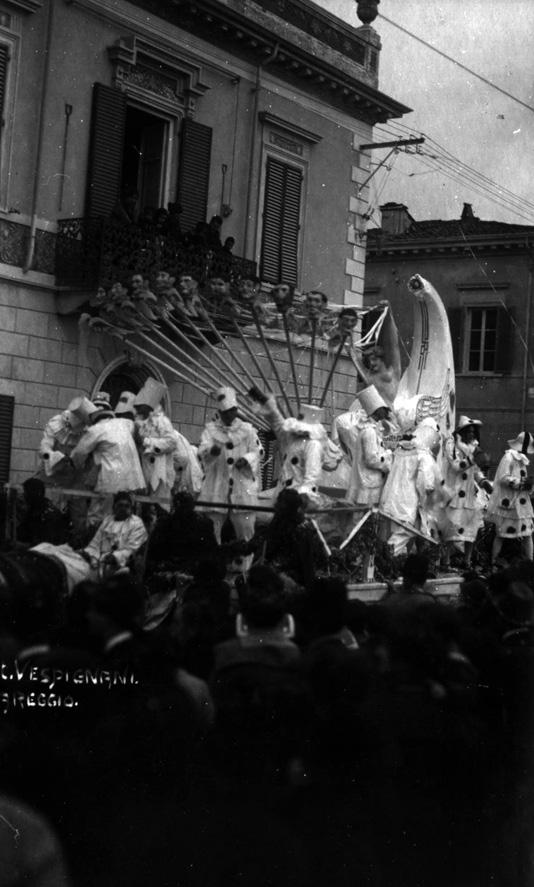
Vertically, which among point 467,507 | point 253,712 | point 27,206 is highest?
point 27,206

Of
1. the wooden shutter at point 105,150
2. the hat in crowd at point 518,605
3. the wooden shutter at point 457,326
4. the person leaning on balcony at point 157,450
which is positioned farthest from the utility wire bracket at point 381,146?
the hat in crowd at point 518,605

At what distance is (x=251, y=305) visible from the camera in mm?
12211

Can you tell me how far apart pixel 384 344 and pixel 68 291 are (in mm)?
3519

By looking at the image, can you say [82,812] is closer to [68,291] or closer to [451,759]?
[451,759]

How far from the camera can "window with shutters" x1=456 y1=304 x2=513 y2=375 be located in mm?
22094

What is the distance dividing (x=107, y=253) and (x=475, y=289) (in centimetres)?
1086

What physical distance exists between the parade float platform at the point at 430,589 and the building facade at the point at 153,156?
433 cm

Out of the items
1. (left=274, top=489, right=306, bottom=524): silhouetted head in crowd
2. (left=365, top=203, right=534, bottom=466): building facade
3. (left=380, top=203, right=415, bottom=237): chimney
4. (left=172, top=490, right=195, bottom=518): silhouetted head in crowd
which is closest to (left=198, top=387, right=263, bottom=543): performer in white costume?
(left=274, top=489, right=306, bottom=524): silhouetted head in crowd

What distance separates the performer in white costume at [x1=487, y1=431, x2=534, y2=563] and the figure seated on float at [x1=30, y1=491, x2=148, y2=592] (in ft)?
16.8

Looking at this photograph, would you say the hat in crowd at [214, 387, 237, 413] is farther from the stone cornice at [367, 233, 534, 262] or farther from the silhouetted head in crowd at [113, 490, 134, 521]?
the stone cornice at [367, 233, 534, 262]

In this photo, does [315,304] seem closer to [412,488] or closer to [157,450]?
[412,488]

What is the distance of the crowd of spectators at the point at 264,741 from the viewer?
4160 millimetres

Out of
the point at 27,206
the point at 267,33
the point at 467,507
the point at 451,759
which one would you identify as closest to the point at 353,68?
the point at 267,33

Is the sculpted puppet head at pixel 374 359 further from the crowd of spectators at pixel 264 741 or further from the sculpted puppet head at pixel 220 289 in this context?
the crowd of spectators at pixel 264 741
